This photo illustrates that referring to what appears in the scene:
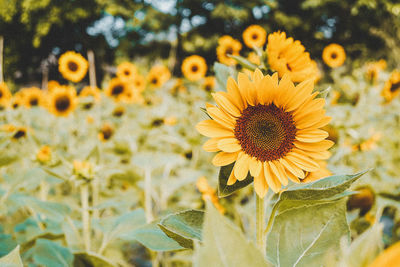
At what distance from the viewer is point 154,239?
460 millimetres

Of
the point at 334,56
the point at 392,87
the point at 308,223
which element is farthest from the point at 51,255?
the point at 334,56

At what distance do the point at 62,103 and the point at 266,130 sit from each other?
1875mm

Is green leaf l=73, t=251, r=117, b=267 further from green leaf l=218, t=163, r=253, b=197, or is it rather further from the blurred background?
the blurred background

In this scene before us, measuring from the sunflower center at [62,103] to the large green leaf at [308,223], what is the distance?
1925mm

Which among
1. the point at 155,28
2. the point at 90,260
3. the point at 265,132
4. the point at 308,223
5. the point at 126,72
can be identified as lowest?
the point at 90,260

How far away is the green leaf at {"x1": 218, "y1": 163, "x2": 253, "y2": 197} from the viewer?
16.8 inches

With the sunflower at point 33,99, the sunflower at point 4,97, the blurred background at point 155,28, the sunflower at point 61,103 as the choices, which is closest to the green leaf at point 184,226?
the sunflower at point 61,103

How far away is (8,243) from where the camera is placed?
72 centimetres

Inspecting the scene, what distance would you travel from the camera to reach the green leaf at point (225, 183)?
43cm

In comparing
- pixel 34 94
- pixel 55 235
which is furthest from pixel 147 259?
pixel 34 94

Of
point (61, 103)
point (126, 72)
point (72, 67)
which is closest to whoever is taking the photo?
point (61, 103)

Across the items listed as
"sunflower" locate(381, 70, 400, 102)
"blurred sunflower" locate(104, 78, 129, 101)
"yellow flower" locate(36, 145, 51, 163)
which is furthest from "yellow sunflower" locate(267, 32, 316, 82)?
"blurred sunflower" locate(104, 78, 129, 101)

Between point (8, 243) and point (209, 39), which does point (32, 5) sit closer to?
point (209, 39)

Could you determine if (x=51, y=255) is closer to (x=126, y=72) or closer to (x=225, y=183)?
(x=225, y=183)
